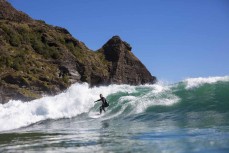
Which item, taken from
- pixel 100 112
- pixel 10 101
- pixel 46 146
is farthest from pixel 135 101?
pixel 46 146

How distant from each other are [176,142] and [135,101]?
14853 millimetres

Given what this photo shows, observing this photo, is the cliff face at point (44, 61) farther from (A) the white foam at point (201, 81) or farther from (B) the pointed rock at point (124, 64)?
(A) the white foam at point (201, 81)

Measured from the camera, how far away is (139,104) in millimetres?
25891

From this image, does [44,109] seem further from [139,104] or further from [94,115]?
[139,104]

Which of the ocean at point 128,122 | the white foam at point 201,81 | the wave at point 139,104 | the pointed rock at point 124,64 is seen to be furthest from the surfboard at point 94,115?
the pointed rock at point 124,64

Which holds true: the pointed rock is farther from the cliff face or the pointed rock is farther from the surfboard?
the surfboard

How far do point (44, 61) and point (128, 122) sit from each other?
26953 mm

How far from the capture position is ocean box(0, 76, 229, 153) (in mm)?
11953

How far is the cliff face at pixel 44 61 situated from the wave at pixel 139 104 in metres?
5.25

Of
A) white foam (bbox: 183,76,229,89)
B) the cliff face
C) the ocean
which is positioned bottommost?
the ocean

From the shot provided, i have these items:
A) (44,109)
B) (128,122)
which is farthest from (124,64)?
(128,122)

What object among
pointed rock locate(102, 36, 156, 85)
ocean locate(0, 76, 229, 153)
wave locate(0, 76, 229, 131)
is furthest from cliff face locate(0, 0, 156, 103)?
ocean locate(0, 76, 229, 153)

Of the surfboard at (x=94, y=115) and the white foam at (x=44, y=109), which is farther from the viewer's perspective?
the surfboard at (x=94, y=115)

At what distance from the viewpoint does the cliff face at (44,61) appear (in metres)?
37.1
